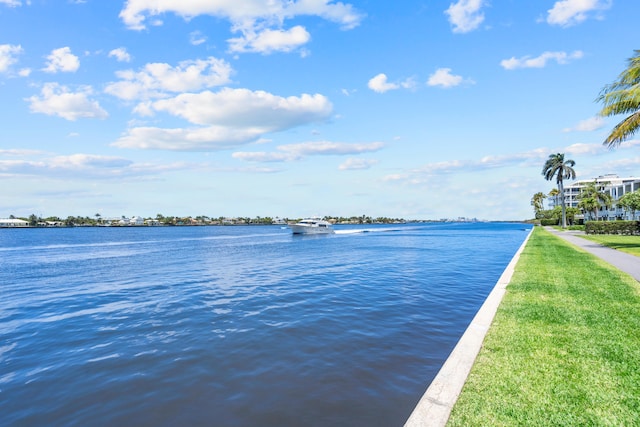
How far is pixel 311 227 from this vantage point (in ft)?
268

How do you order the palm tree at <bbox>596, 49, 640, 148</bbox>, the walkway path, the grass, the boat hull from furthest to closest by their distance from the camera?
1. the boat hull
2. the palm tree at <bbox>596, 49, 640, 148</bbox>
3. the walkway path
4. the grass

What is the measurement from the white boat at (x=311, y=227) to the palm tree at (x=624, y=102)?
2451 inches

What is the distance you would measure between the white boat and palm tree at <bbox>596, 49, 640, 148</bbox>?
6226 centimetres

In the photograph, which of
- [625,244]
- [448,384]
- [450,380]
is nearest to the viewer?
[448,384]

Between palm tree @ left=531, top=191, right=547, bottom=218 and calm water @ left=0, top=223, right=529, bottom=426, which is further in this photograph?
palm tree @ left=531, top=191, right=547, bottom=218

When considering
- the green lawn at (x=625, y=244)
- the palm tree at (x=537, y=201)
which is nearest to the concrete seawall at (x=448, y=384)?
the green lawn at (x=625, y=244)

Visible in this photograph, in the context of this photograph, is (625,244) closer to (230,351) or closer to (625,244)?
(625,244)

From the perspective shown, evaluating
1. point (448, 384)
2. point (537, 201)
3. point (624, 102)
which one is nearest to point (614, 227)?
point (624, 102)

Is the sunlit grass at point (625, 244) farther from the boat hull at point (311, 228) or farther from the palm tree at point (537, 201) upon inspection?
the palm tree at point (537, 201)

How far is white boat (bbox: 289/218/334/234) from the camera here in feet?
265

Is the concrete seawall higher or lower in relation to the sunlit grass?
higher

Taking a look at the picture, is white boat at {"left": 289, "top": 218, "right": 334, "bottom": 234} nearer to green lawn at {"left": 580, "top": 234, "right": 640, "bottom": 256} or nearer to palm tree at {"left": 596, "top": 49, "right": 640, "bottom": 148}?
green lawn at {"left": 580, "top": 234, "right": 640, "bottom": 256}

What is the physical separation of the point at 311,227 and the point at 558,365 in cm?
7593

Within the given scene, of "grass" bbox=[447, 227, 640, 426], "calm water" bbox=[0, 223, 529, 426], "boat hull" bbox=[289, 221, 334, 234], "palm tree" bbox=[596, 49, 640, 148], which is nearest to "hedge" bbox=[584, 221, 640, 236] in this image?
"palm tree" bbox=[596, 49, 640, 148]
